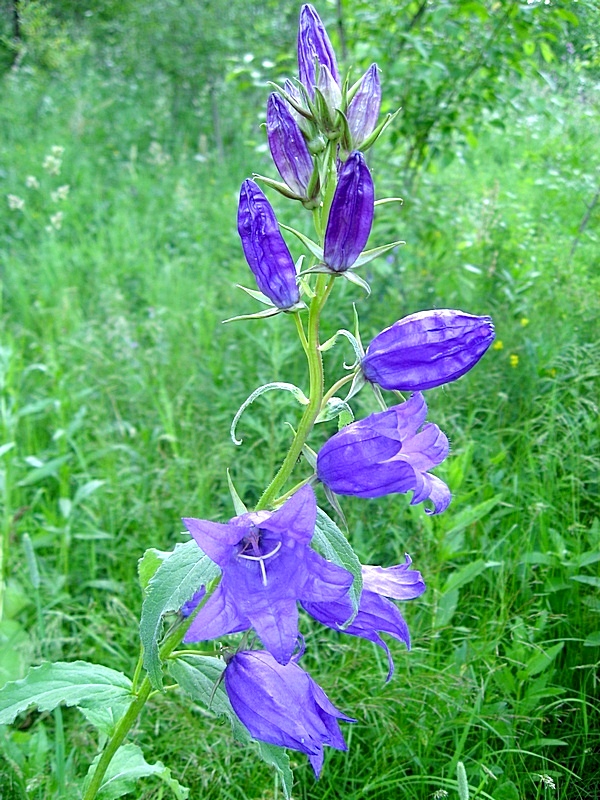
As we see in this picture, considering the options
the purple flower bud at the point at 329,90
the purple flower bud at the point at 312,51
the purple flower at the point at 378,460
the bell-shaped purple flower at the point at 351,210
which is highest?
the purple flower bud at the point at 312,51

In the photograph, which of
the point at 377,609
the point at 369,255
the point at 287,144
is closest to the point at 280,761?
the point at 377,609

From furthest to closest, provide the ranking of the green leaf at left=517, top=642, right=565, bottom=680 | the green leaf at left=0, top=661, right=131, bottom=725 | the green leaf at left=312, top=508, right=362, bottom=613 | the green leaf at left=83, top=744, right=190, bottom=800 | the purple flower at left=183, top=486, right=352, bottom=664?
the green leaf at left=517, top=642, right=565, bottom=680, the green leaf at left=83, top=744, right=190, bottom=800, the green leaf at left=0, top=661, right=131, bottom=725, the green leaf at left=312, top=508, right=362, bottom=613, the purple flower at left=183, top=486, right=352, bottom=664

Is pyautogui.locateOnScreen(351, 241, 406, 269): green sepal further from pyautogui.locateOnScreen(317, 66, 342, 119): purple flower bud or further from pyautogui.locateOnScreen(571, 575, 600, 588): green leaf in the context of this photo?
pyautogui.locateOnScreen(571, 575, 600, 588): green leaf

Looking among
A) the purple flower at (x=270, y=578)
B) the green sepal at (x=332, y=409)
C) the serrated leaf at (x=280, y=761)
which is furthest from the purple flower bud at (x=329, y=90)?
the serrated leaf at (x=280, y=761)

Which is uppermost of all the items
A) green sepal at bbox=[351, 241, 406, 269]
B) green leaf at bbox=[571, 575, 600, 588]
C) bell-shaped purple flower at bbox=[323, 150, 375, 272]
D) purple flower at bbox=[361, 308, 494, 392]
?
bell-shaped purple flower at bbox=[323, 150, 375, 272]

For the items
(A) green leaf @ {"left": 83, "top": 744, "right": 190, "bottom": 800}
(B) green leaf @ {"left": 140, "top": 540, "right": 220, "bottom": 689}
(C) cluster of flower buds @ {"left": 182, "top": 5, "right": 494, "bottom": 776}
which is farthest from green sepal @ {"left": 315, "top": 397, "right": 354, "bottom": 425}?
(A) green leaf @ {"left": 83, "top": 744, "right": 190, "bottom": 800}

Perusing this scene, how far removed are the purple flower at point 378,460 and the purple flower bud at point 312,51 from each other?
1.87 feet

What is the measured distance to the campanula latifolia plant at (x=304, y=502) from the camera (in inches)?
46.0

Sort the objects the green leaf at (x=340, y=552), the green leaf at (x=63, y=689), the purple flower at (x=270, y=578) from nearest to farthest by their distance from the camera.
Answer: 1. the purple flower at (x=270, y=578)
2. the green leaf at (x=340, y=552)
3. the green leaf at (x=63, y=689)

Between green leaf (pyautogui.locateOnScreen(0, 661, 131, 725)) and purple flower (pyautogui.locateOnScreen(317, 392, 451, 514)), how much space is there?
0.58 meters

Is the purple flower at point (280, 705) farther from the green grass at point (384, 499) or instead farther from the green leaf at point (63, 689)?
the green grass at point (384, 499)

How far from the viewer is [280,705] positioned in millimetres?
1293

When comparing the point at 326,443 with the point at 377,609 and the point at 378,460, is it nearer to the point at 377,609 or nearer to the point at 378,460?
the point at 378,460

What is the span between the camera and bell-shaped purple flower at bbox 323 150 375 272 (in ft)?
3.90
